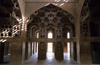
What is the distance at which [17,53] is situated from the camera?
9406mm

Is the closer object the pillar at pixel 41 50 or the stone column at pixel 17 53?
the stone column at pixel 17 53

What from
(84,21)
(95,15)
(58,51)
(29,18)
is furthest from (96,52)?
(29,18)

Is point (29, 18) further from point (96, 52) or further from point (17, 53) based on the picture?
point (96, 52)

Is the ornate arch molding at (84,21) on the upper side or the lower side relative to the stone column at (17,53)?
upper

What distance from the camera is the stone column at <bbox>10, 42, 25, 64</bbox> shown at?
935 centimetres

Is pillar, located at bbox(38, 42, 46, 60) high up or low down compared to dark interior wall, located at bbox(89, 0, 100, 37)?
down

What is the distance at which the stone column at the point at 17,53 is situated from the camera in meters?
9.35

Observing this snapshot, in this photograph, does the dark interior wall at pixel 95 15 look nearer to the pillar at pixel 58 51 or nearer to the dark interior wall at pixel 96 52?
the dark interior wall at pixel 96 52

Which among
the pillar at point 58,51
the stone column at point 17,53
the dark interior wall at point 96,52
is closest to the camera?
the stone column at point 17,53

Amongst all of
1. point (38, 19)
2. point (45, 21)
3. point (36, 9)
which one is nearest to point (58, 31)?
point (45, 21)

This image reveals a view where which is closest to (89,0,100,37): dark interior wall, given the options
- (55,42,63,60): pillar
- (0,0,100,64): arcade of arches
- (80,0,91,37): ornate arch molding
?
(0,0,100,64): arcade of arches

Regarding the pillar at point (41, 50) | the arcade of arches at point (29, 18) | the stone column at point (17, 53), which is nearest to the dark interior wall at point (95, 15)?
the arcade of arches at point (29, 18)

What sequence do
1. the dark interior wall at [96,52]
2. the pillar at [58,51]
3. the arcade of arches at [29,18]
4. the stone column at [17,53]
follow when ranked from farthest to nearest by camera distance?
the pillar at [58,51]
the dark interior wall at [96,52]
the stone column at [17,53]
the arcade of arches at [29,18]

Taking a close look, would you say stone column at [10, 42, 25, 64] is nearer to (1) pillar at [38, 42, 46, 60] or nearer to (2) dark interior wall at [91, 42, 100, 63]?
(1) pillar at [38, 42, 46, 60]
